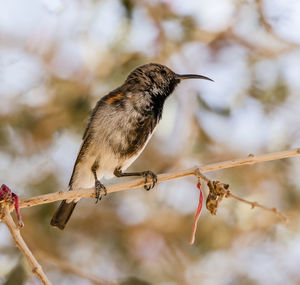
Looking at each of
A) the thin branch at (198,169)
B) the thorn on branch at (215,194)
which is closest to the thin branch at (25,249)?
the thin branch at (198,169)

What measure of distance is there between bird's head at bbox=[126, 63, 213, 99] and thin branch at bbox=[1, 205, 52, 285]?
223 cm

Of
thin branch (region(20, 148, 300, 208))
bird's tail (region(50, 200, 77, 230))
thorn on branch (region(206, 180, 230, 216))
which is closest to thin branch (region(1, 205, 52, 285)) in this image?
thin branch (region(20, 148, 300, 208))

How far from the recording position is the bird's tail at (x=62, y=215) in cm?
446

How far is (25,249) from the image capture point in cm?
236

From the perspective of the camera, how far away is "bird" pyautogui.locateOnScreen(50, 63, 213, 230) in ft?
13.8

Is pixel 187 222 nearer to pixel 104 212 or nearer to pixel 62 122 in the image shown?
pixel 104 212

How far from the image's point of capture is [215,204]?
8.62 feet

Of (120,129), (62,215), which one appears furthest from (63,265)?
(120,129)

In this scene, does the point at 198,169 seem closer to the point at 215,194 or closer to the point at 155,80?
the point at 215,194

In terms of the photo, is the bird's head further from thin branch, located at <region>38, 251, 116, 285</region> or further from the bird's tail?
thin branch, located at <region>38, 251, 116, 285</region>

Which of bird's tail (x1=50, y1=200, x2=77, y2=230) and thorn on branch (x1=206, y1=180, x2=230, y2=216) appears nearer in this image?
thorn on branch (x1=206, y1=180, x2=230, y2=216)

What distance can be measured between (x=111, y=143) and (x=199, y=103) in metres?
2.07

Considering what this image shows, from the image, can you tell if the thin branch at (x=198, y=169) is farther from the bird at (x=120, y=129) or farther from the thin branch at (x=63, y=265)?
the thin branch at (x=63, y=265)

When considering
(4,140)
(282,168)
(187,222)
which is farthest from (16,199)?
(282,168)
